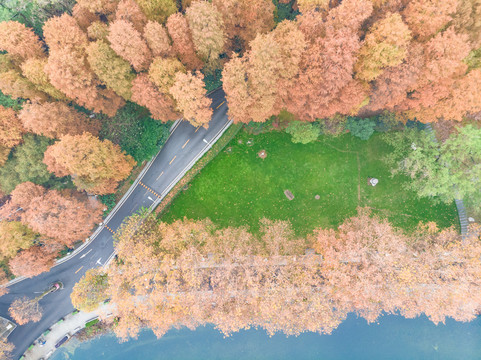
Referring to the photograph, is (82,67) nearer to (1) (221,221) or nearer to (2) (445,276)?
(1) (221,221)

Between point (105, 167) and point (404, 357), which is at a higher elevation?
point (404, 357)

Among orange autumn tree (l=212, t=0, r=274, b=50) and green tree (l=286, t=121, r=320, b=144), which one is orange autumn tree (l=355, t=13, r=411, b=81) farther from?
orange autumn tree (l=212, t=0, r=274, b=50)

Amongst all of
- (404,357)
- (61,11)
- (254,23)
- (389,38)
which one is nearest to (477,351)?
(404,357)

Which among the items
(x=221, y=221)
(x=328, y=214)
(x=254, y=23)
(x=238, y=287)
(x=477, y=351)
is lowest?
(x=238, y=287)

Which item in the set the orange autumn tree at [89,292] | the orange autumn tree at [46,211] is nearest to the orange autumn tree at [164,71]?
the orange autumn tree at [46,211]

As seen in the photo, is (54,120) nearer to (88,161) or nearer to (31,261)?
(88,161)

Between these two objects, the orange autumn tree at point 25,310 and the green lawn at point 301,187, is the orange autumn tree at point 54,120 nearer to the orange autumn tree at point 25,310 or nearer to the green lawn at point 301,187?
the green lawn at point 301,187

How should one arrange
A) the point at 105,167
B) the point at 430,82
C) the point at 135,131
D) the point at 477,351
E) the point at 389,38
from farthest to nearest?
the point at 477,351 → the point at 135,131 → the point at 105,167 → the point at 430,82 → the point at 389,38
